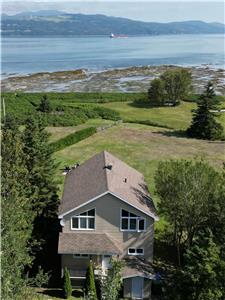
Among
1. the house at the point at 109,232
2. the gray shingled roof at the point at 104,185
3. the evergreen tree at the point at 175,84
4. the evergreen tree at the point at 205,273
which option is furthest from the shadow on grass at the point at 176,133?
the evergreen tree at the point at 205,273

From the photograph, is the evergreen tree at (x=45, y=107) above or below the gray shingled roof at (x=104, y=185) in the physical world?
above

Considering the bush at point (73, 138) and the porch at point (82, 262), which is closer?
the porch at point (82, 262)

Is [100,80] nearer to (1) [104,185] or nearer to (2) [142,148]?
(2) [142,148]

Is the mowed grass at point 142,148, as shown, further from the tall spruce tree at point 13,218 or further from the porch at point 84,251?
the tall spruce tree at point 13,218

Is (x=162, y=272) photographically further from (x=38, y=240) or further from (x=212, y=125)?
(x=212, y=125)

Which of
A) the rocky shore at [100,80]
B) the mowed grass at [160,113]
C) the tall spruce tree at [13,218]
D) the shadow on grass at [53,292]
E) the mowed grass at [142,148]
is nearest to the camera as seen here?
the tall spruce tree at [13,218]

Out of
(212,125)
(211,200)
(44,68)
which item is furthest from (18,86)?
(211,200)

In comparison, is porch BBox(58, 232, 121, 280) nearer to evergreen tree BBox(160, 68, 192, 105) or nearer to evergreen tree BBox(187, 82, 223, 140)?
evergreen tree BBox(187, 82, 223, 140)
